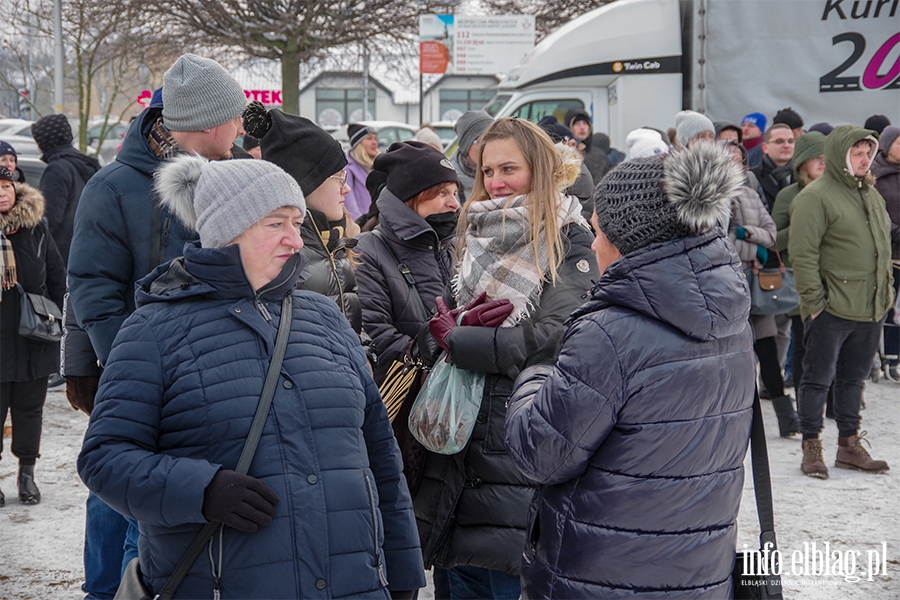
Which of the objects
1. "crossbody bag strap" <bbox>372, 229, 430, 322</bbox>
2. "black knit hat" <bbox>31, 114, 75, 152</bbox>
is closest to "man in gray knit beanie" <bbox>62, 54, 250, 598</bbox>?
"crossbody bag strap" <bbox>372, 229, 430, 322</bbox>

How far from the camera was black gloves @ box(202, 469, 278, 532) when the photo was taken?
1956 millimetres

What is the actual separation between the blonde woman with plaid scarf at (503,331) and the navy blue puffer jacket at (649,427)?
2.25 feet

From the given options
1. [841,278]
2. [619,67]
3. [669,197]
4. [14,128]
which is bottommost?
[841,278]

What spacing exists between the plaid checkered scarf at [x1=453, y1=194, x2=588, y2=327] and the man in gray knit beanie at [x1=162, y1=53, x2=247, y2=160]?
0.93 meters

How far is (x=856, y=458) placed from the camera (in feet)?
19.2

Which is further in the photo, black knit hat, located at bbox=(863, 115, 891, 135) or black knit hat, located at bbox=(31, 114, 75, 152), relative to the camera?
black knit hat, located at bbox=(863, 115, 891, 135)

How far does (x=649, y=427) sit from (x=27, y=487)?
4.32 metres

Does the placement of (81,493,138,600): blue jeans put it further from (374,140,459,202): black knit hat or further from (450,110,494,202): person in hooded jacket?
(450,110,494,202): person in hooded jacket

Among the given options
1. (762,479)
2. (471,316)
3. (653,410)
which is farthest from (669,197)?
(471,316)

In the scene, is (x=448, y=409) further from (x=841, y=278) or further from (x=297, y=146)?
(x=841, y=278)

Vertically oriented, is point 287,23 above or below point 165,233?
above

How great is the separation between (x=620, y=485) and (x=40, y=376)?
14.0 feet

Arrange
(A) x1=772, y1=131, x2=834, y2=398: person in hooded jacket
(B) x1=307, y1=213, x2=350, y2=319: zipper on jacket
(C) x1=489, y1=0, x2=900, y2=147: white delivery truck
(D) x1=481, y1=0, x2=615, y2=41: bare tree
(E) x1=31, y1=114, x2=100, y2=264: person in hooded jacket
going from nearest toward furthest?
(B) x1=307, y1=213, x2=350, y2=319: zipper on jacket
(A) x1=772, y1=131, x2=834, y2=398: person in hooded jacket
(E) x1=31, y1=114, x2=100, y2=264: person in hooded jacket
(C) x1=489, y1=0, x2=900, y2=147: white delivery truck
(D) x1=481, y1=0, x2=615, y2=41: bare tree

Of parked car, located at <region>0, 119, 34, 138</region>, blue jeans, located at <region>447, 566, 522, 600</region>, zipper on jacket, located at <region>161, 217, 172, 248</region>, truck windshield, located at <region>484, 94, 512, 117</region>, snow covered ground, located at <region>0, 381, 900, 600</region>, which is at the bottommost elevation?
snow covered ground, located at <region>0, 381, 900, 600</region>
